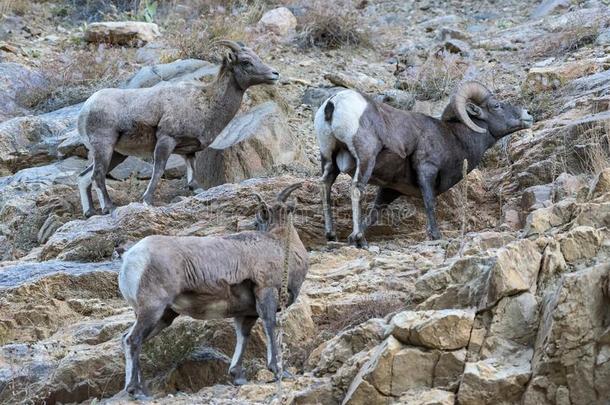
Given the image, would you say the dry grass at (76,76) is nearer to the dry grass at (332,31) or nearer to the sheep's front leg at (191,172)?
the dry grass at (332,31)

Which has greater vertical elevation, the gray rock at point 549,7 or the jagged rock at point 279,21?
the gray rock at point 549,7

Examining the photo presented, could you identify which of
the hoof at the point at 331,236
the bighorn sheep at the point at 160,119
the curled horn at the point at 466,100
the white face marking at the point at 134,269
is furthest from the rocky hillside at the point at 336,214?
the white face marking at the point at 134,269

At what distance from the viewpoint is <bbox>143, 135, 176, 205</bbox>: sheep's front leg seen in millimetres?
13398

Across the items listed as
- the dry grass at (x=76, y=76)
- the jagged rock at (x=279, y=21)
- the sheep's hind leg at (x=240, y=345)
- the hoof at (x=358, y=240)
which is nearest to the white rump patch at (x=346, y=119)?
the hoof at (x=358, y=240)

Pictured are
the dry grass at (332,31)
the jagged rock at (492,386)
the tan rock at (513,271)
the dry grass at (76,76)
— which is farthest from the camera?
the dry grass at (332,31)

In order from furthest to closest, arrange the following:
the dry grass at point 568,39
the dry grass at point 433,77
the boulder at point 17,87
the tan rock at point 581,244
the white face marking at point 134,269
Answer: the boulder at point 17,87
the dry grass at point 568,39
the dry grass at point 433,77
the white face marking at point 134,269
the tan rock at point 581,244

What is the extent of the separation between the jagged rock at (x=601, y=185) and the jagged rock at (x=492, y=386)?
102 inches

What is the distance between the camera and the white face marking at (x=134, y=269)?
8570mm

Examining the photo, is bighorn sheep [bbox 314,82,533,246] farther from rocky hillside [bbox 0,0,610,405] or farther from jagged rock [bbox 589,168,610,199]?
jagged rock [bbox 589,168,610,199]

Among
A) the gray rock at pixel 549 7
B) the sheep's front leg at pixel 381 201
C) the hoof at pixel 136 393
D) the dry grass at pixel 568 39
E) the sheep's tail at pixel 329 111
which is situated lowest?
the hoof at pixel 136 393

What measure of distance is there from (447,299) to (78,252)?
4691mm

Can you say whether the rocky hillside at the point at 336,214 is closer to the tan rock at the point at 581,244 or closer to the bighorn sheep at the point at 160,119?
the tan rock at the point at 581,244

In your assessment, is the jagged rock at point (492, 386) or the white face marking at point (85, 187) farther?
the white face marking at point (85, 187)

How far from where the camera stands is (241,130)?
49.3ft
